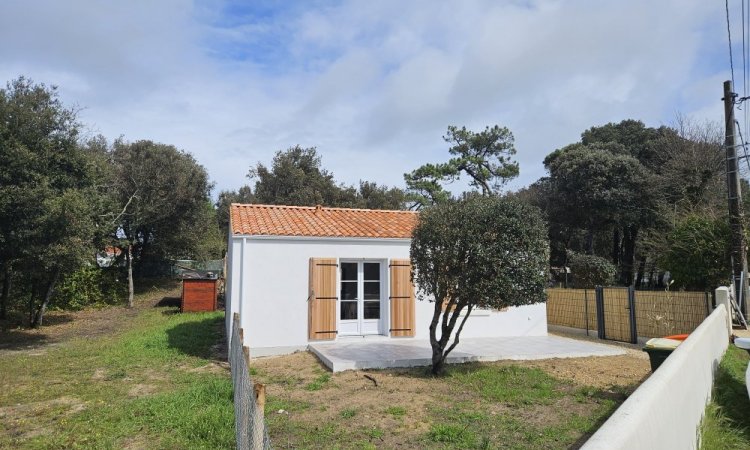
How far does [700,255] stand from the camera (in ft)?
48.5

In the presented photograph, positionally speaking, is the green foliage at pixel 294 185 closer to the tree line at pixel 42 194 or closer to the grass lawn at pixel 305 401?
the tree line at pixel 42 194

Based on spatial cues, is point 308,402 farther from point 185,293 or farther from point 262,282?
point 185,293

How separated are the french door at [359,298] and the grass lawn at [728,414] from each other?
659 cm

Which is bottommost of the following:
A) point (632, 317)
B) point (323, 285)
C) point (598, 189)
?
point (632, 317)

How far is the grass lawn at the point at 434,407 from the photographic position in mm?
5172

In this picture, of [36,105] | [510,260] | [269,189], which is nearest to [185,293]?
[36,105]

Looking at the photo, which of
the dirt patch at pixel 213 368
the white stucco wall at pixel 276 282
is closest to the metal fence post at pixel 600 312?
the white stucco wall at pixel 276 282

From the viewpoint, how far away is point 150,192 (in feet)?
70.6

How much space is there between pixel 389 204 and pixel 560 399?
2485 centimetres

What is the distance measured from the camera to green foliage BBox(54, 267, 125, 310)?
1895 centimetres

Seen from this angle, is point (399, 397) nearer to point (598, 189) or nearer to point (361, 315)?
point (361, 315)

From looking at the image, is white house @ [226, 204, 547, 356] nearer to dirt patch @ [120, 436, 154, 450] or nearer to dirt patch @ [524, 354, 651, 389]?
dirt patch @ [524, 354, 651, 389]

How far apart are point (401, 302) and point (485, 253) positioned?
414cm

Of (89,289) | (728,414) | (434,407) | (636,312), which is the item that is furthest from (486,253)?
(89,289)
